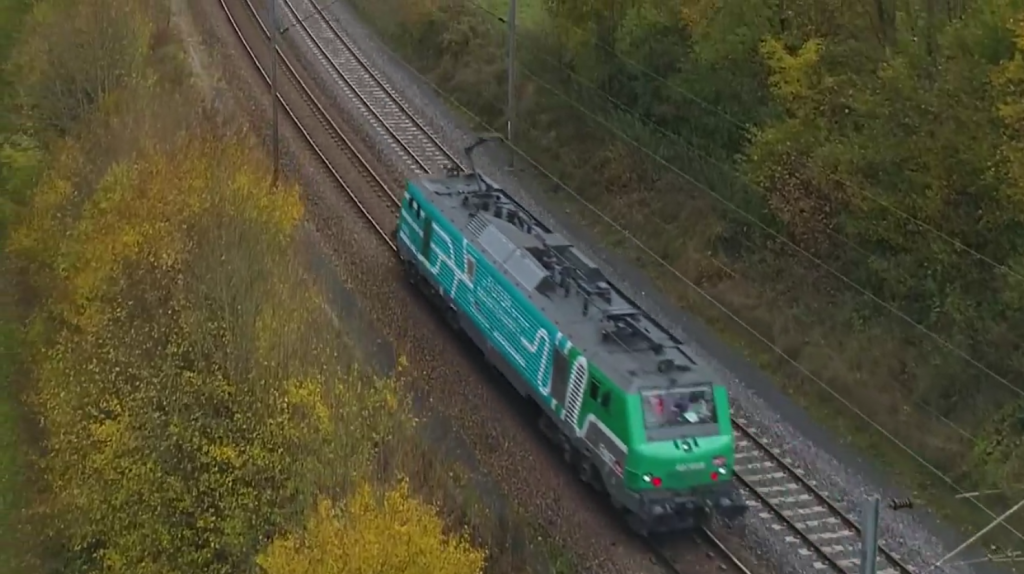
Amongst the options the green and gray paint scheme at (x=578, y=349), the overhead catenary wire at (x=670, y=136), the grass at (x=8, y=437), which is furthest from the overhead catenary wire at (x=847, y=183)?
the grass at (x=8, y=437)

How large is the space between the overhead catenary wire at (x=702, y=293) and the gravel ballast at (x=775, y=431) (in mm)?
775

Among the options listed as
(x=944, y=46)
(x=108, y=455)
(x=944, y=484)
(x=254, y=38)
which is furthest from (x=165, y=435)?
(x=254, y=38)

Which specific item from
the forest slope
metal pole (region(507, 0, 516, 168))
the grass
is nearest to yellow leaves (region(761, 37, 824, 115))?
metal pole (region(507, 0, 516, 168))

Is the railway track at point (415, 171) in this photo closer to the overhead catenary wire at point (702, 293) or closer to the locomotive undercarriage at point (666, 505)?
the locomotive undercarriage at point (666, 505)

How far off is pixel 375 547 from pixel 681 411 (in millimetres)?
8343

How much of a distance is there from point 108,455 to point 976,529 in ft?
55.3

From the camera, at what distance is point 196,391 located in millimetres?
19719

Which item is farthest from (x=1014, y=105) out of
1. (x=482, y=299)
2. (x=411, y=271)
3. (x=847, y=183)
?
(x=411, y=271)

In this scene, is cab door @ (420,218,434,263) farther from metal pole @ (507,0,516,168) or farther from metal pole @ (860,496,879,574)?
metal pole @ (860,496,879,574)

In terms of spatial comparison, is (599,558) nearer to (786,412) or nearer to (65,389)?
(786,412)

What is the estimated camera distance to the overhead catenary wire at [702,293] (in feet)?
81.2

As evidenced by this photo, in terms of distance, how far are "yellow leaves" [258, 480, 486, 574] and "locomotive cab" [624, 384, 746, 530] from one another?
19.3ft

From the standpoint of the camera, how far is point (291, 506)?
60.4 ft

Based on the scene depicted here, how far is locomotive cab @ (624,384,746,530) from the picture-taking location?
67.3 ft
